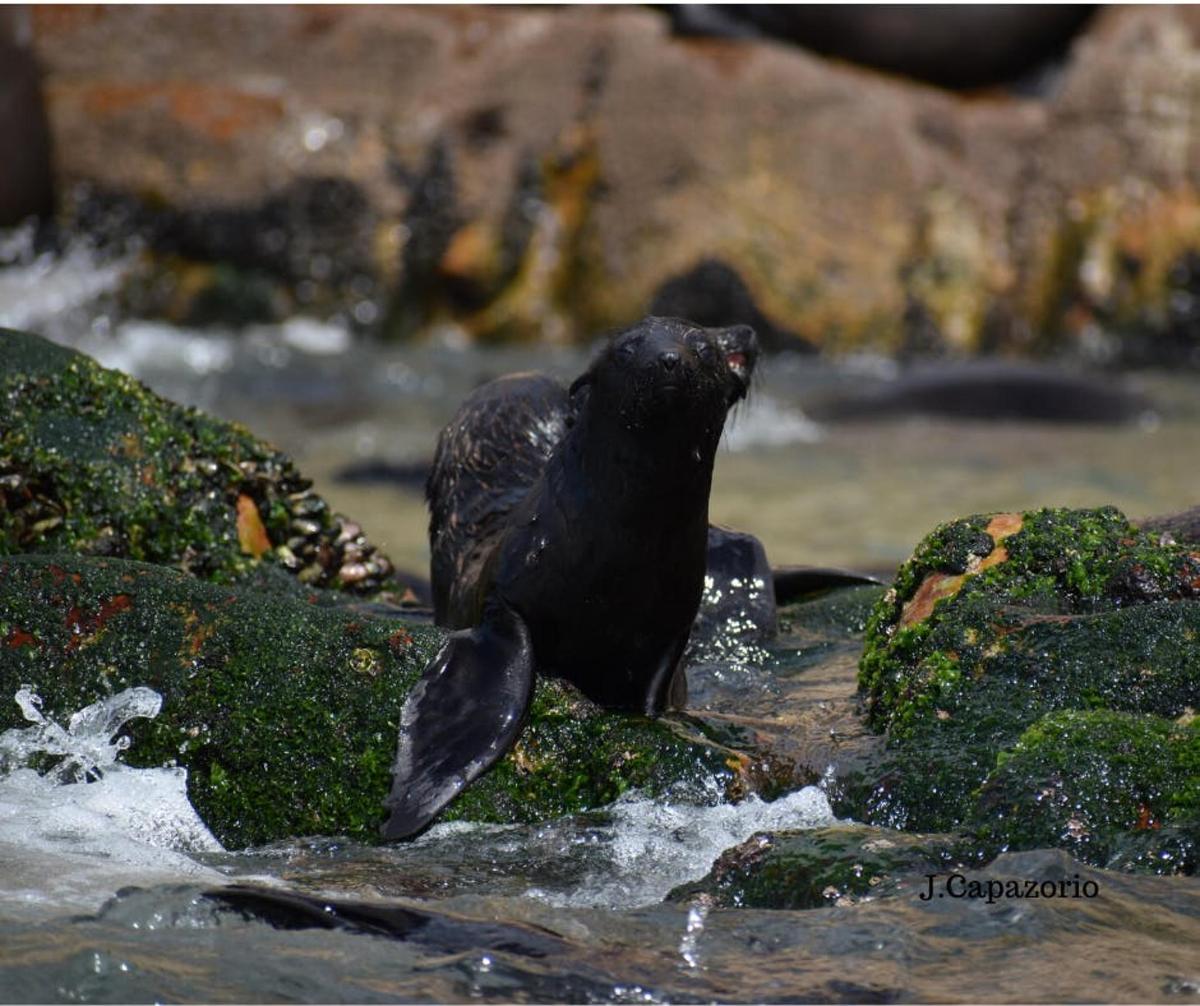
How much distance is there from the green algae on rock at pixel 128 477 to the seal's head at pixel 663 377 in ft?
5.65

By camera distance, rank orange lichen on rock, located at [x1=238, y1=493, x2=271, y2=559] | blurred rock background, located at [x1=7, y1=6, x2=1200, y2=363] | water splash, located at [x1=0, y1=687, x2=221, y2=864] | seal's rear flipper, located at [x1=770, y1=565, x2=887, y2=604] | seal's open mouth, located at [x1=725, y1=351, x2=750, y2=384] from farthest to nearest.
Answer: blurred rock background, located at [x1=7, y1=6, x2=1200, y2=363] < seal's rear flipper, located at [x1=770, y1=565, x2=887, y2=604] < orange lichen on rock, located at [x1=238, y1=493, x2=271, y2=559] < seal's open mouth, located at [x1=725, y1=351, x2=750, y2=384] < water splash, located at [x1=0, y1=687, x2=221, y2=864]

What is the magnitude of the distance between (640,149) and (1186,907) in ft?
46.6

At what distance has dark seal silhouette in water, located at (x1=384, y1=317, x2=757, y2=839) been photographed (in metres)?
5.26

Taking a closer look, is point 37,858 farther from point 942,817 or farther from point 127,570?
point 942,817

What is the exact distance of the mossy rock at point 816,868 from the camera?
14.3ft

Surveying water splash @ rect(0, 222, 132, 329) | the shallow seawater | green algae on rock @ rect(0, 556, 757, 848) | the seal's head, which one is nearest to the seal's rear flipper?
the shallow seawater

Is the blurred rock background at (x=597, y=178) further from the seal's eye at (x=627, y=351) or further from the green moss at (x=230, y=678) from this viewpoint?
the green moss at (x=230, y=678)

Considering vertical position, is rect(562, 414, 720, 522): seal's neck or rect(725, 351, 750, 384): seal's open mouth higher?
rect(725, 351, 750, 384): seal's open mouth

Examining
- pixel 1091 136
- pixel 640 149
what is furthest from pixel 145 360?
pixel 1091 136

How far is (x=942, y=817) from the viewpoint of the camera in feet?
15.9

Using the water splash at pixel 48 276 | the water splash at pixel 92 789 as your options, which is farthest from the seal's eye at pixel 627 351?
the water splash at pixel 48 276

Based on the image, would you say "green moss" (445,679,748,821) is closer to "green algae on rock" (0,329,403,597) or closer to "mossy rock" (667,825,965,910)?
"mossy rock" (667,825,965,910)

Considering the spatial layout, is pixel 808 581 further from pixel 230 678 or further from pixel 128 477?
pixel 230 678

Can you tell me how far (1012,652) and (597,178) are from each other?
43.1 feet
